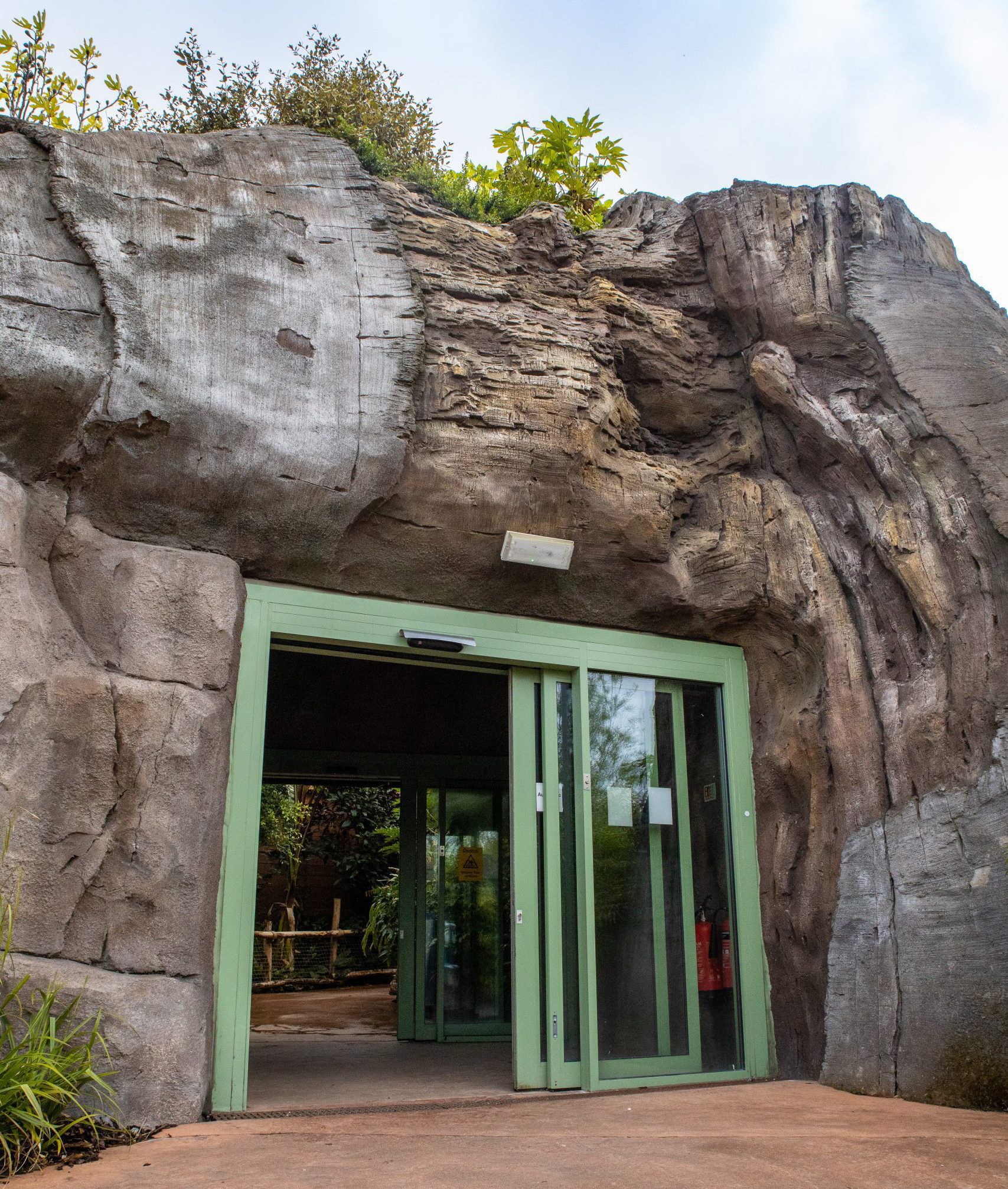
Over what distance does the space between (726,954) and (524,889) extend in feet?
4.08

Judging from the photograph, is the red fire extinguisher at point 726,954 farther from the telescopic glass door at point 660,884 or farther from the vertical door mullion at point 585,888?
the vertical door mullion at point 585,888

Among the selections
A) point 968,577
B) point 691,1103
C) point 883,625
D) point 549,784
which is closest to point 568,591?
point 549,784

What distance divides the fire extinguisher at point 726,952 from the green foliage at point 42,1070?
3.14 meters

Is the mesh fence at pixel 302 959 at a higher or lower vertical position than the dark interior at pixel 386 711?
lower

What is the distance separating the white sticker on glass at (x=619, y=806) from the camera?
5.45m

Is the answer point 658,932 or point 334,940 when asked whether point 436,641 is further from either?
point 334,940

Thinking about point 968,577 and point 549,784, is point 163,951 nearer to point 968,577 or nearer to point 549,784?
point 549,784

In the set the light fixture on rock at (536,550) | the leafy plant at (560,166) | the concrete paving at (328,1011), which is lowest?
the concrete paving at (328,1011)

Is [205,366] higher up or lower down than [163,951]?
higher up

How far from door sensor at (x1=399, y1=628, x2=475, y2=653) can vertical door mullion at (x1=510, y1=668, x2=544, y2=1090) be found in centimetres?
37

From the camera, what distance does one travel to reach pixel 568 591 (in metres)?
5.58

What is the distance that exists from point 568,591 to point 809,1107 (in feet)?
8.87

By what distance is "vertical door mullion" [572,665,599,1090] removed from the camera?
4977 millimetres

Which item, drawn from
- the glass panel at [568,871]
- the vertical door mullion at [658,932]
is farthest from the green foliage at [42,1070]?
the vertical door mullion at [658,932]
